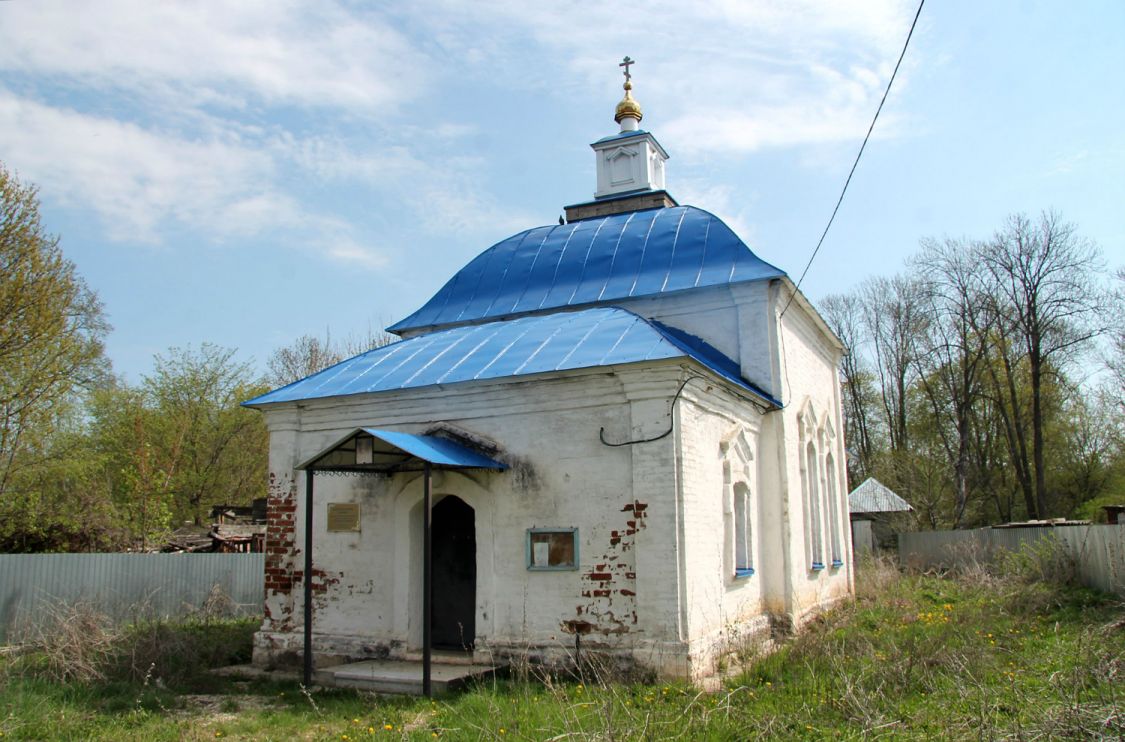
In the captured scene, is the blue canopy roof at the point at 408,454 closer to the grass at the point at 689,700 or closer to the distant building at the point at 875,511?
the grass at the point at 689,700

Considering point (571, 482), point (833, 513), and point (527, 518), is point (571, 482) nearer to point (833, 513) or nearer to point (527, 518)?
point (527, 518)

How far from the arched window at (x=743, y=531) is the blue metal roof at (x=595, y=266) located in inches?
118

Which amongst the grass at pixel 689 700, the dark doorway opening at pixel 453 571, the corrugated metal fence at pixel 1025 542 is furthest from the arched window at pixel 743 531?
the corrugated metal fence at pixel 1025 542

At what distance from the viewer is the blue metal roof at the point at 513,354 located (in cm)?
949

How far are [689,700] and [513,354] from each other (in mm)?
4505

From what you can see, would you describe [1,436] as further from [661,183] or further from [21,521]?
[661,183]

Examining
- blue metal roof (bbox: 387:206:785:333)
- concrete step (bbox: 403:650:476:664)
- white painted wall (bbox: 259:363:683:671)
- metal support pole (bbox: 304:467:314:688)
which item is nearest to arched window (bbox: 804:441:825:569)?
blue metal roof (bbox: 387:206:785:333)

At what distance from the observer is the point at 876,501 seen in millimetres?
29484

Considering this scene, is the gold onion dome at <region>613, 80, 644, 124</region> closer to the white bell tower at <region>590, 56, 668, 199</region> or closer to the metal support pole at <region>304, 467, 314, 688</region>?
the white bell tower at <region>590, 56, 668, 199</region>

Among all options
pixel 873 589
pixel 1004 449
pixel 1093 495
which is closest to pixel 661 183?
pixel 873 589

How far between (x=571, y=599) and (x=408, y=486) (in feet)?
7.79

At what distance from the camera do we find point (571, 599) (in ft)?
29.4

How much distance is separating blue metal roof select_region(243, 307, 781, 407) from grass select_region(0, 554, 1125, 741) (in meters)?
3.14

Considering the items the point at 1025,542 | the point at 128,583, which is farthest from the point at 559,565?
the point at 1025,542
